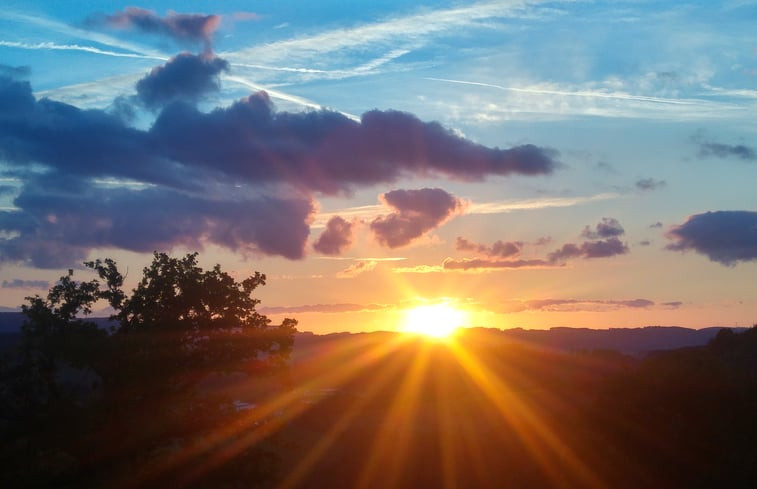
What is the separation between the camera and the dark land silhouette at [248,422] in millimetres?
29781

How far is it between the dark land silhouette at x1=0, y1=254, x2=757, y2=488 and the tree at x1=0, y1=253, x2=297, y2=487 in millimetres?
56

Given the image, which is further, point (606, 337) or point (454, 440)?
point (606, 337)

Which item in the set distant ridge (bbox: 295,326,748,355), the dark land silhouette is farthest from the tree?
distant ridge (bbox: 295,326,748,355)

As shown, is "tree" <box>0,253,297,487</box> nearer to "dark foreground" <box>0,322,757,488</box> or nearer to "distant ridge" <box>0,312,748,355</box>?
"dark foreground" <box>0,322,757,488</box>

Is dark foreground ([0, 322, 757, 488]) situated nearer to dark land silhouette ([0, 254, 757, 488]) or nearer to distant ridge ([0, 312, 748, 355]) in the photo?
A: dark land silhouette ([0, 254, 757, 488])

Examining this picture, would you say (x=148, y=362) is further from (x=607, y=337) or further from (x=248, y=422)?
(x=607, y=337)

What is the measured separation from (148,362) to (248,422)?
4.32 m

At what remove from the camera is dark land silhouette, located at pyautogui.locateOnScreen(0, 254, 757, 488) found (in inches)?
1172

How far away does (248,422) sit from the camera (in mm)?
32094

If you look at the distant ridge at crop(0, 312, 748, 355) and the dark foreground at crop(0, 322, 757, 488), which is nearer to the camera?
the dark foreground at crop(0, 322, 757, 488)

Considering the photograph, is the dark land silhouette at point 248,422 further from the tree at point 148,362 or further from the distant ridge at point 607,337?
the distant ridge at point 607,337

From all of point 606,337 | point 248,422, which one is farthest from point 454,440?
point 606,337

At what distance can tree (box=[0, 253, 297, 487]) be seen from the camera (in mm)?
29953

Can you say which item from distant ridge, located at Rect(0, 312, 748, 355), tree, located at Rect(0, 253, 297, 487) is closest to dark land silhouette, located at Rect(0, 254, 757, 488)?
tree, located at Rect(0, 253, 297, 487)
